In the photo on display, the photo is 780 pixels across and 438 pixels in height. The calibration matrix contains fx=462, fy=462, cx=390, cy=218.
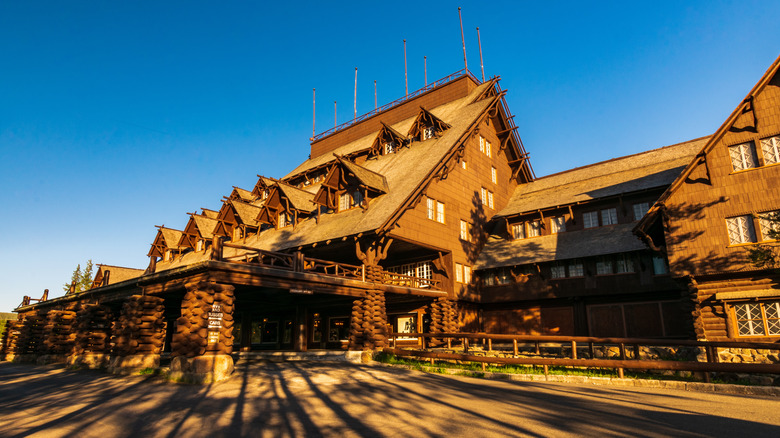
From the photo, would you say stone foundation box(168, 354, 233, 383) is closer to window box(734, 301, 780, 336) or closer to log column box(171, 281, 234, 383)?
log column box(171, 281, 234, 383)

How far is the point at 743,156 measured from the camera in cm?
2091

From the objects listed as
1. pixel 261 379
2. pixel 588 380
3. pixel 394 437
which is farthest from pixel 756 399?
pixel 261 379

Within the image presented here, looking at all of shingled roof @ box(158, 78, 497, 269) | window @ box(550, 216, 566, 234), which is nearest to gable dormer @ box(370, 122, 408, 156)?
shingled roof @ box(158, 78, 497, 269)

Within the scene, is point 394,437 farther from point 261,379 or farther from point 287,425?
point 261,379

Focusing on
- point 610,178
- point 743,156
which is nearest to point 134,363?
point 743,156

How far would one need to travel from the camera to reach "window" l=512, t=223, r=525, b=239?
33094mm

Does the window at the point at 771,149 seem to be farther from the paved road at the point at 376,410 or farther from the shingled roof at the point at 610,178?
the paved road at the point at 376,410

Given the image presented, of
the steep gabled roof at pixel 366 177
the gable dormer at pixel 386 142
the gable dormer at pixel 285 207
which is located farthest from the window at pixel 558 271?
the gable dormer at pixel 285 207

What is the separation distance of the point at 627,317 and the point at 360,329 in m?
15.3

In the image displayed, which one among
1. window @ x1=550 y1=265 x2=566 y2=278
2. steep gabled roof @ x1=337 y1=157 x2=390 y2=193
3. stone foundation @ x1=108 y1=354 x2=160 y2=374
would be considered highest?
steep gabled roof @ x1=337 y1=157 x2=390 y2=193

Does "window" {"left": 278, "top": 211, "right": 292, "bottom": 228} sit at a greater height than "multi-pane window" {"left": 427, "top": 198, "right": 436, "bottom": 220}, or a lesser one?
greater

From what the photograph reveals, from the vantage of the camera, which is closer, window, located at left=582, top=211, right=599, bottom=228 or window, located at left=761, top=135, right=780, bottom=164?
window, located at left=761, top=135, right=780, bottom=164

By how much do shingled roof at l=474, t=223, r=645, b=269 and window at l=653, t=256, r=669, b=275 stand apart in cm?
120

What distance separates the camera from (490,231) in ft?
114
